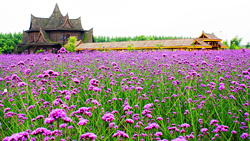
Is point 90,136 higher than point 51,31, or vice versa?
point 51,31

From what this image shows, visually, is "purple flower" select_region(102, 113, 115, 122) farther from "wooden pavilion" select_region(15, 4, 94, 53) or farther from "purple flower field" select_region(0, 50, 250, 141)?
"wooden pavilion" select_region(15, 4, 94, 53)

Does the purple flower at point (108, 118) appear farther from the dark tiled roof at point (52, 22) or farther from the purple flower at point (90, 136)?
the dark tiled roof at point (52, 22)

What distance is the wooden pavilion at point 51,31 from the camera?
143ft

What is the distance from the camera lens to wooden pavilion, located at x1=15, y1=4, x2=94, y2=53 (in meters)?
43.7

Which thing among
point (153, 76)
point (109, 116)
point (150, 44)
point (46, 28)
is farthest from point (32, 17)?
point (109, 116)

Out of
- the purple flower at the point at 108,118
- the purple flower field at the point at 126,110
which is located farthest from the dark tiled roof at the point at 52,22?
the purple flower at the point at 108,118

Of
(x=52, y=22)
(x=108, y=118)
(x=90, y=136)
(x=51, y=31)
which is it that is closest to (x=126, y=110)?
(x=108, y=118)

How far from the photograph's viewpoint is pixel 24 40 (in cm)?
5150

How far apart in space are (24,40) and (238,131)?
56.6 metres

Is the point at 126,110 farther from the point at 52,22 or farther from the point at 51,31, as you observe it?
the point at 52,22

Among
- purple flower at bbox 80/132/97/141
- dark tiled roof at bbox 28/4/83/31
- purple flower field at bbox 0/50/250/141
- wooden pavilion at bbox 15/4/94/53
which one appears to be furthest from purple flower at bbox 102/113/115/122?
dark tiled roof at bbox 28/4/83/31

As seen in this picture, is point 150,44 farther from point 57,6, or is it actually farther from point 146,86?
point 146,86

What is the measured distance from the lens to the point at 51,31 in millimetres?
46094

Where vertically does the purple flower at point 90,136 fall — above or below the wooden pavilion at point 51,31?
below
